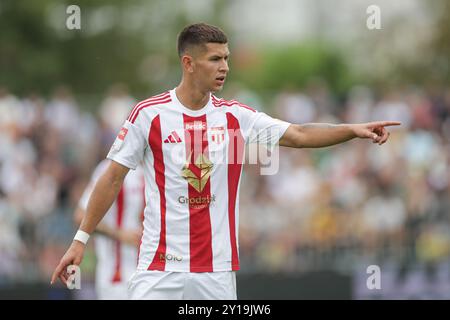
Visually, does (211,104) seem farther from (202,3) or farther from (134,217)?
(202,3)

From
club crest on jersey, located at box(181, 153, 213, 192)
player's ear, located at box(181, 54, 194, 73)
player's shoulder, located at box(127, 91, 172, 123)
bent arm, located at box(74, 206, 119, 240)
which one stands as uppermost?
player's ear, located at box(181, 54, 194, 73)

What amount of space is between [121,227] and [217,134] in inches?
119

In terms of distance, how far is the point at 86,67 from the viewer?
104ft

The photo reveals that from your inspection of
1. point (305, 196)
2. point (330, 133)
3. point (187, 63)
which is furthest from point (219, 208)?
point (305, 196)

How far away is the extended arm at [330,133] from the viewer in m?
7.20

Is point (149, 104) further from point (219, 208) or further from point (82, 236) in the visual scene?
point (82, 236)

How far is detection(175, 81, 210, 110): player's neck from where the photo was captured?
24.6 ft

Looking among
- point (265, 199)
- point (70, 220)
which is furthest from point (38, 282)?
point (265, 199)

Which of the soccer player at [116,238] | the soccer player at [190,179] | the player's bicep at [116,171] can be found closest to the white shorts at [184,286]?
the soccer player at [190,179]

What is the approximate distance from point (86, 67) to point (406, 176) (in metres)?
17.7

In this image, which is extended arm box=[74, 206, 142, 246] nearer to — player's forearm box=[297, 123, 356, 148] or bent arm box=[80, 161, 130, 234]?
bent arm box=[80, 161, 130, 234]

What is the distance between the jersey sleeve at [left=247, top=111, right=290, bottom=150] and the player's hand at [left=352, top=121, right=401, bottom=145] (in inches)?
22.8

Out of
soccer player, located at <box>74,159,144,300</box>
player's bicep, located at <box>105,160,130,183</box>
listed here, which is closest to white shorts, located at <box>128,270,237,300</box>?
player's bicep, located at <box>105,160,130,183</box>

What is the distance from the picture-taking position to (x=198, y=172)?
736 centimetres
